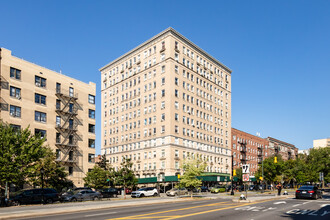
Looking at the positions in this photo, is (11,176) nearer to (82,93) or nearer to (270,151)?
(82,93)

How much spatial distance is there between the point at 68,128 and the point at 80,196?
1949cm

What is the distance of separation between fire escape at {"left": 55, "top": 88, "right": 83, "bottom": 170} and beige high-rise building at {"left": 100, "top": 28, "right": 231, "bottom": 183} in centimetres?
2474

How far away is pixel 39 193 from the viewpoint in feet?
122

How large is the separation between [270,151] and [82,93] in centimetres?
9456

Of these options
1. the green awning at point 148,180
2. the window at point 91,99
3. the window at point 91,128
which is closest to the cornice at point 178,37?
the window at point 91,99

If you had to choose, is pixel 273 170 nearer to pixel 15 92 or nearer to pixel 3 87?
pixel 15 92

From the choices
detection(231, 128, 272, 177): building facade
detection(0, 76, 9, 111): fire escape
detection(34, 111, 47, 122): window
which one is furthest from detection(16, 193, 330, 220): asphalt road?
detection(231, 128, 272, 177): building facade

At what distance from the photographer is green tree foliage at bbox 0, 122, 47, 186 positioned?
36719mm

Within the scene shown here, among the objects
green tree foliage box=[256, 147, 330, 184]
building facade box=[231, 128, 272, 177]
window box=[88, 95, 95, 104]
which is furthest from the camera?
building facade box=[231, 128, 272, 177]

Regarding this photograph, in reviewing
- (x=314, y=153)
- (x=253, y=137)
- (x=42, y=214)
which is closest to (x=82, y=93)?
(x=42, y=214)

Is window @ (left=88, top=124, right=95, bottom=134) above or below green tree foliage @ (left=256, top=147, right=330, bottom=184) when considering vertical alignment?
above

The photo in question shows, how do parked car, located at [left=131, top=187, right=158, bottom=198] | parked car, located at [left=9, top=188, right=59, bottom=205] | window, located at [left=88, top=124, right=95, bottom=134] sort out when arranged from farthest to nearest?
window, located at [left=88, top=124, right=95, bottom=134], parked car, located at [left=131, top=187, right=158, bottom=198], parked car, located at [left=9, top=188, right=59, bottom=205]

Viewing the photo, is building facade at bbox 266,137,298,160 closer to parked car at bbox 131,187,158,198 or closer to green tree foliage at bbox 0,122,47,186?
parked car at bbox 131,187,158,198

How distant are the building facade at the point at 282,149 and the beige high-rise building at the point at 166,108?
38773 millimetres
